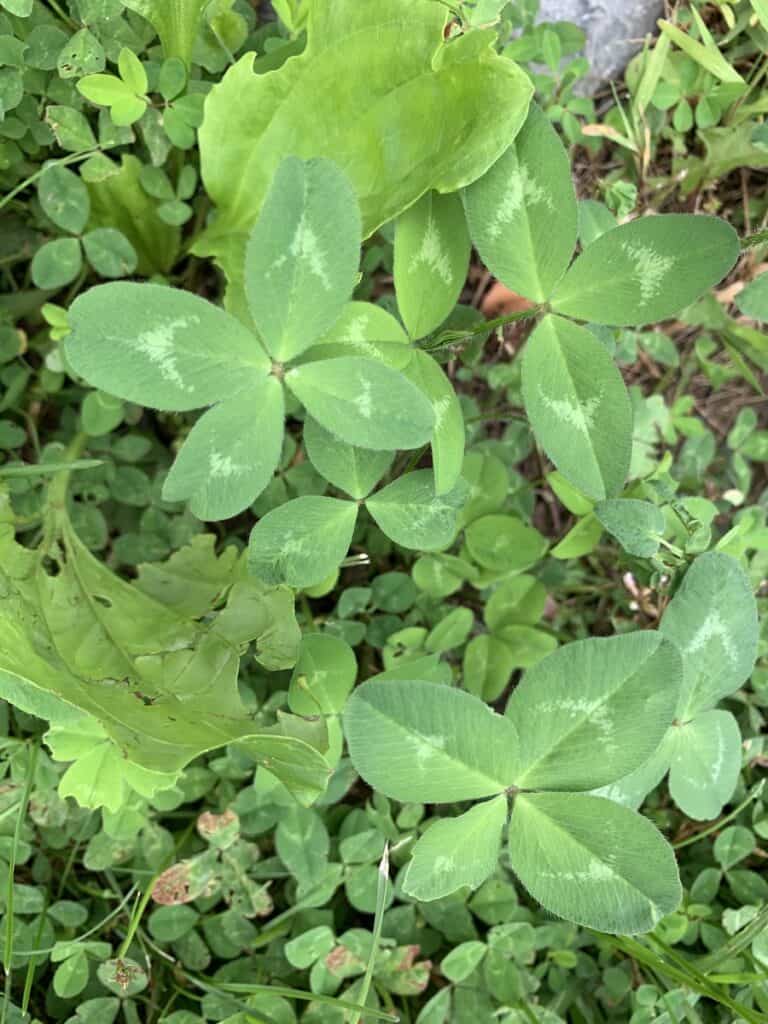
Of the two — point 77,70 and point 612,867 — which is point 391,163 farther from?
point 612,867

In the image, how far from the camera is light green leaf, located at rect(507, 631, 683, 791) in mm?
1443

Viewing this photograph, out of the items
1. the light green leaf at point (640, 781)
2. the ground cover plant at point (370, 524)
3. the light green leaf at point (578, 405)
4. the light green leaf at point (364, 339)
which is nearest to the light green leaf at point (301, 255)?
the ground cover plant at point (370, 524)

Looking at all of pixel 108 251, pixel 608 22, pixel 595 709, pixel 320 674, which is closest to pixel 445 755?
pixel 595 709

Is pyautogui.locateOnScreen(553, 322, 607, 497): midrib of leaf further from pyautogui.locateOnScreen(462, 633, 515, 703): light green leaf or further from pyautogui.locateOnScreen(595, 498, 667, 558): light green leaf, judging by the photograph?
pyautogui.locateOnScreen(462, 633, 515, 703): light green leaf

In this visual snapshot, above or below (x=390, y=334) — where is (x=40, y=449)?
below

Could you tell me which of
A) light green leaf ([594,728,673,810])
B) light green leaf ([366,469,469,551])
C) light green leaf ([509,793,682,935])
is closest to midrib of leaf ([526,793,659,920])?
light green leaf ([509,793,682,935])

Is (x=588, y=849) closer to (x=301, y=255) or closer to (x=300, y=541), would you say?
(x=300, y=541)

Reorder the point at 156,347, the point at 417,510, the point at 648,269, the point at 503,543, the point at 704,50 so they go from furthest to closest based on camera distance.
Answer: the point at 704,50, the point at 503,543, the point at 417,510, the point at 648,269, the point at 156,347

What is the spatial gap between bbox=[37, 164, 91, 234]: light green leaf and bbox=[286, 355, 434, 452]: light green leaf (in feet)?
2.24

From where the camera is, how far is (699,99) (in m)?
2.22

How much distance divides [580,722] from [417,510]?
0.46 meters

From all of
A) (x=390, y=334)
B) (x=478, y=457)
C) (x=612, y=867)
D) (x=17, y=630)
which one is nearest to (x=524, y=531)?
(x=478, y=457)

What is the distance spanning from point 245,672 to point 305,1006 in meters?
0.71

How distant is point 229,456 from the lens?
143 cm
